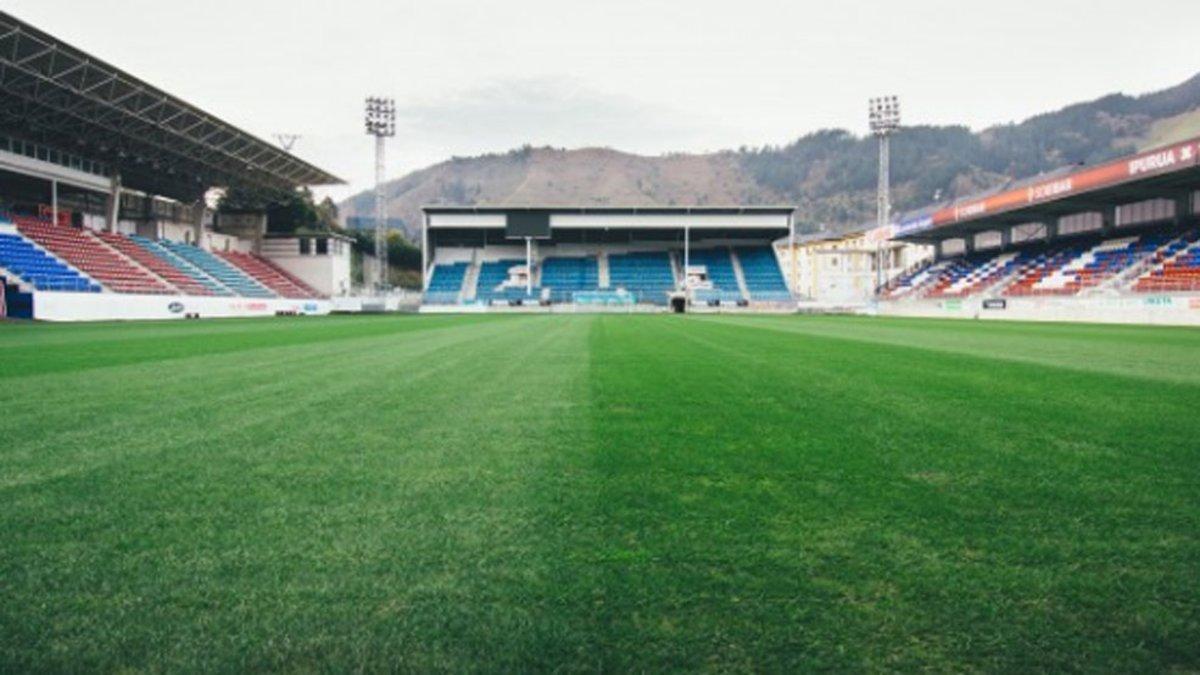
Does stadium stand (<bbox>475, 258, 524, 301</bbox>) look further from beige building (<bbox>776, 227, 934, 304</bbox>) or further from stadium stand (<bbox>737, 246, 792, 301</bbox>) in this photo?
beige building (<bbox>776, 227, 934, 304</bbox>)

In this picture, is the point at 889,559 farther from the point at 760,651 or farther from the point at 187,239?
the point at 187,239

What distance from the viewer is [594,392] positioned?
591 cm

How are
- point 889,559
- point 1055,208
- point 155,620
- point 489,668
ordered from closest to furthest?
point 489,668
point 155,620
point 889,559
point 1055,208

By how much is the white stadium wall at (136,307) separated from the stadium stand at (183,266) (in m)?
1.57

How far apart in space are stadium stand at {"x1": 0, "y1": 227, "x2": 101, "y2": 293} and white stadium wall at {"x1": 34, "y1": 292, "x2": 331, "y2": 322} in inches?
27.2

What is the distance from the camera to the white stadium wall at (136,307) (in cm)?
2373

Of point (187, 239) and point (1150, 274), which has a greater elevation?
point (187, 239)

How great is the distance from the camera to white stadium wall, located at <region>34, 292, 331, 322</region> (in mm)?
23734

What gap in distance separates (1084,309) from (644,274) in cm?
3254

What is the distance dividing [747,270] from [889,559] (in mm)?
53488

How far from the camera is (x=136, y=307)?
27.3m

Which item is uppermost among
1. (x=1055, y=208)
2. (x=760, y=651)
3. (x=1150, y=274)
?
(x=1055, y=208)

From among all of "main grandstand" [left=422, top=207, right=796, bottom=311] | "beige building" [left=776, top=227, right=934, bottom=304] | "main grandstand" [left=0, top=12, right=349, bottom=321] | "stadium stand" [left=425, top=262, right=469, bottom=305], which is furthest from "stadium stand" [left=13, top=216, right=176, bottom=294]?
"beige building" [left=776, top=227, right=934, bottom=304]

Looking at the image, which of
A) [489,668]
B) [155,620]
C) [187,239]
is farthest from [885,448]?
[187,239]
